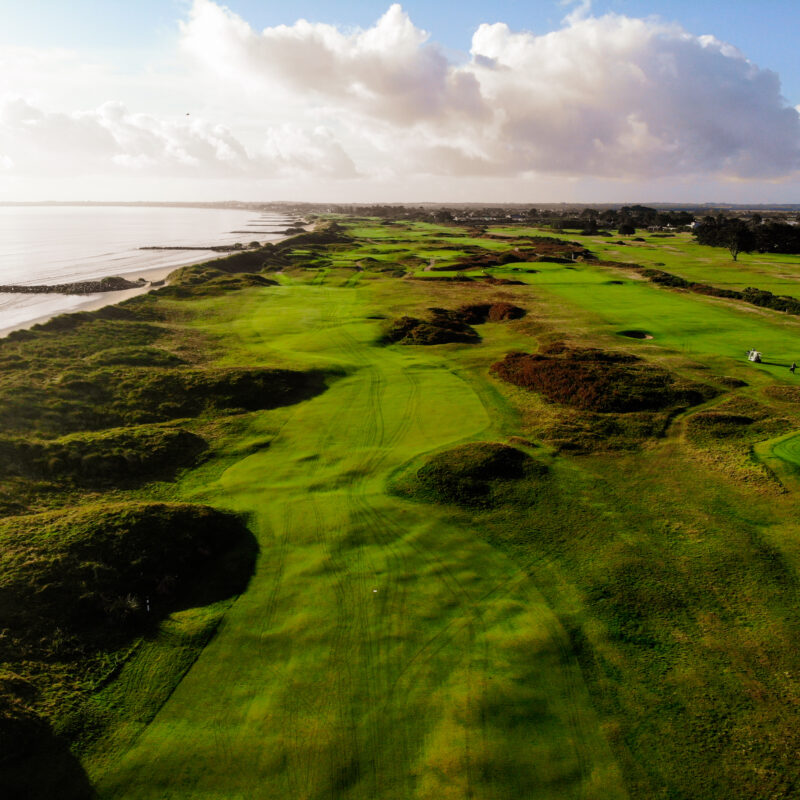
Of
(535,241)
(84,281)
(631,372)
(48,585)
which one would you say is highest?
(535,241)

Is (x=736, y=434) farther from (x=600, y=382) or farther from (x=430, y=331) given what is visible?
(x=430, y=331)

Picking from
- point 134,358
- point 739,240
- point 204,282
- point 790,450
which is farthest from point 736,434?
point 739,240

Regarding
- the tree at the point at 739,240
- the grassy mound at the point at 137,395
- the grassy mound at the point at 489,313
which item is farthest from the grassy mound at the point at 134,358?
the tree at the point at 739,240

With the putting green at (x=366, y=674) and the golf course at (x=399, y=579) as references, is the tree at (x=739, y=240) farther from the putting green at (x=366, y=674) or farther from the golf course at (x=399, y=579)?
the putting green at (x=366, y=674)

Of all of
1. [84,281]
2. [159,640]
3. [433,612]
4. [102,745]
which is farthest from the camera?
[84,281]

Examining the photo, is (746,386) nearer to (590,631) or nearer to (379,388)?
(379,388)

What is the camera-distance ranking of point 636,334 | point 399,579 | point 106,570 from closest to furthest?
point 106,570, point 399,579, point 636,334

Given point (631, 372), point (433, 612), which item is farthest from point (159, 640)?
point (631, 372)
